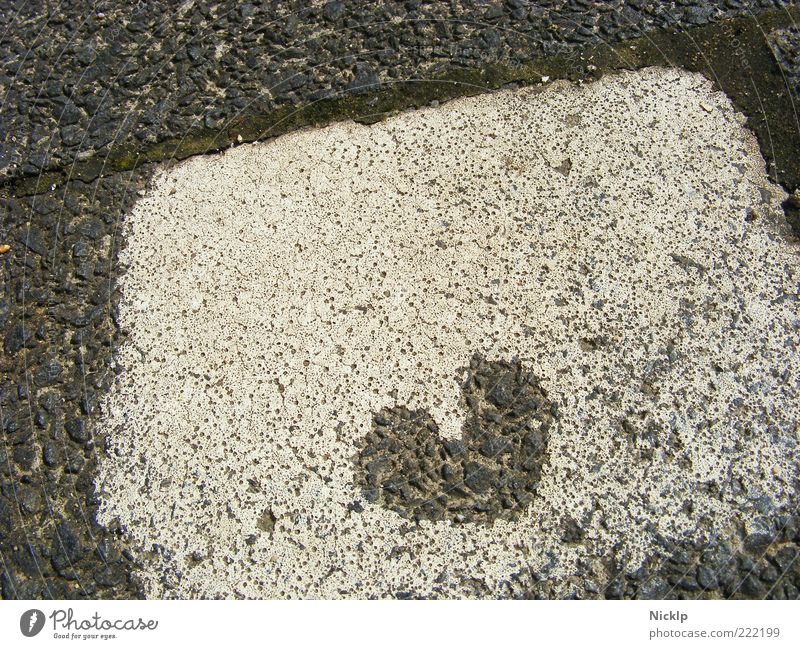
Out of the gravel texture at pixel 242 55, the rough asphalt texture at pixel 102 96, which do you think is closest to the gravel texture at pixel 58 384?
the rough asphalt texture at pixel 102 96

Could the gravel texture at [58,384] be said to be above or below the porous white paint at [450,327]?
below

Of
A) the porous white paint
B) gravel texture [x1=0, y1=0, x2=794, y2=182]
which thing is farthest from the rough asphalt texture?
the porous white paint

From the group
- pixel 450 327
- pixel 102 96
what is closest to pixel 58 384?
pixel 102 96

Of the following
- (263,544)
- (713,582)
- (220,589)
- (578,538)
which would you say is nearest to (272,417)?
(263,544)
